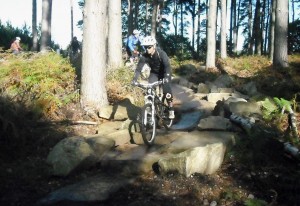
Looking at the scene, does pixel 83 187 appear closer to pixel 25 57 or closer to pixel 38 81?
pixel 38 81

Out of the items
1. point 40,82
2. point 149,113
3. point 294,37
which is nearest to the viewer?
point 149,113

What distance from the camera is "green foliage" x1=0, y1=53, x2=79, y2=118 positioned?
31.6 feet

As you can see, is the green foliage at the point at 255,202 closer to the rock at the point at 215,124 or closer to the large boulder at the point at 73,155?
the rock at the point at 215,124

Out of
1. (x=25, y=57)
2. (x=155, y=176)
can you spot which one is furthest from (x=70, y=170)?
(x=25, y=57)

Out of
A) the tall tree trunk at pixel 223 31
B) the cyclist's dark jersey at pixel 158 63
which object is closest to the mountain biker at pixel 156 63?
the cyclist's dark jersey at pixel 158 63

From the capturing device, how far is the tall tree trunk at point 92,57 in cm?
1041

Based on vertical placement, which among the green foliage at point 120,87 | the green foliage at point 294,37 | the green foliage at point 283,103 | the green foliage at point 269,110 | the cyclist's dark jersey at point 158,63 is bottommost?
the green foliage at point 269,110

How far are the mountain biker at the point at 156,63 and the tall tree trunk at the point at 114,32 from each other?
496 cm

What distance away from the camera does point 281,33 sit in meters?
15.2

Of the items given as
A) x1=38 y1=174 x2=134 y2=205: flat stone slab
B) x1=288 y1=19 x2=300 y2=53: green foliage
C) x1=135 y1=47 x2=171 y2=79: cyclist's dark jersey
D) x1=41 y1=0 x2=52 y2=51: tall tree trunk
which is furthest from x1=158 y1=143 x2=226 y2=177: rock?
x1=288 y1=19 x2=300 y2=53: green foliage

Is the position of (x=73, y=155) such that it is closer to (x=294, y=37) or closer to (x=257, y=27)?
(x=294, y=37)

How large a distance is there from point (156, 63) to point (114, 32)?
5.52m

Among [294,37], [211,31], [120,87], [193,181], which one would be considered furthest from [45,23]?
[294,37]

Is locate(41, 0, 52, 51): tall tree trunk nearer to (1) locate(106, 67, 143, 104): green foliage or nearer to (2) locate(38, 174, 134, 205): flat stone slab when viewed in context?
(1) locate(106, 67, 143, 104): green foliage
